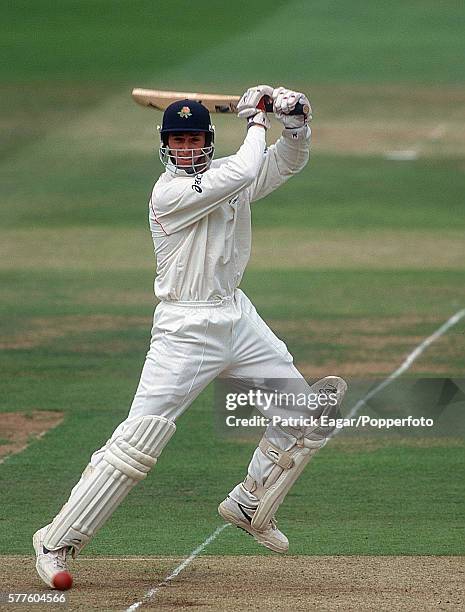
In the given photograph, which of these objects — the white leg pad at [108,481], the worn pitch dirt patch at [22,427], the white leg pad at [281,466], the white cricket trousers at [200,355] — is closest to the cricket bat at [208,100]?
the white cricket trousers at [200,355]

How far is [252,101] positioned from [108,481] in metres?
2.05

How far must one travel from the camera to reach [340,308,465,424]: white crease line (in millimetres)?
11641

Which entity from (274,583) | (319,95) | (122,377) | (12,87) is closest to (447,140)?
(319,95)

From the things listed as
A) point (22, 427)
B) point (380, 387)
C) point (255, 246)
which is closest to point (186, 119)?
point (22, 427)

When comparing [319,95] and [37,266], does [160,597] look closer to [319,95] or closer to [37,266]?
[37,266]

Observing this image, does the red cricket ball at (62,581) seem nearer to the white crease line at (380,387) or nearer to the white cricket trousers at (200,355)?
the white crease line at (380,387)

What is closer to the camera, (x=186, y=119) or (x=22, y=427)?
(x=186, y=119)

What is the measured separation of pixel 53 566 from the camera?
693 centimetres

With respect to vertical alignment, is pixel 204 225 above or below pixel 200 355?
above

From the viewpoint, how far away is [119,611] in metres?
6.61

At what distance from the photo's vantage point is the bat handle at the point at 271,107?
7.28 metres

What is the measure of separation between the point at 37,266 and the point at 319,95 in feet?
51.0

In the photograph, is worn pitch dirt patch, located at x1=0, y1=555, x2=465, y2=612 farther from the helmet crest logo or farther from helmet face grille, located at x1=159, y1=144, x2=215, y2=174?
the helmet crest logo

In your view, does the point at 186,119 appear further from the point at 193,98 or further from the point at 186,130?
the point at 193,98
